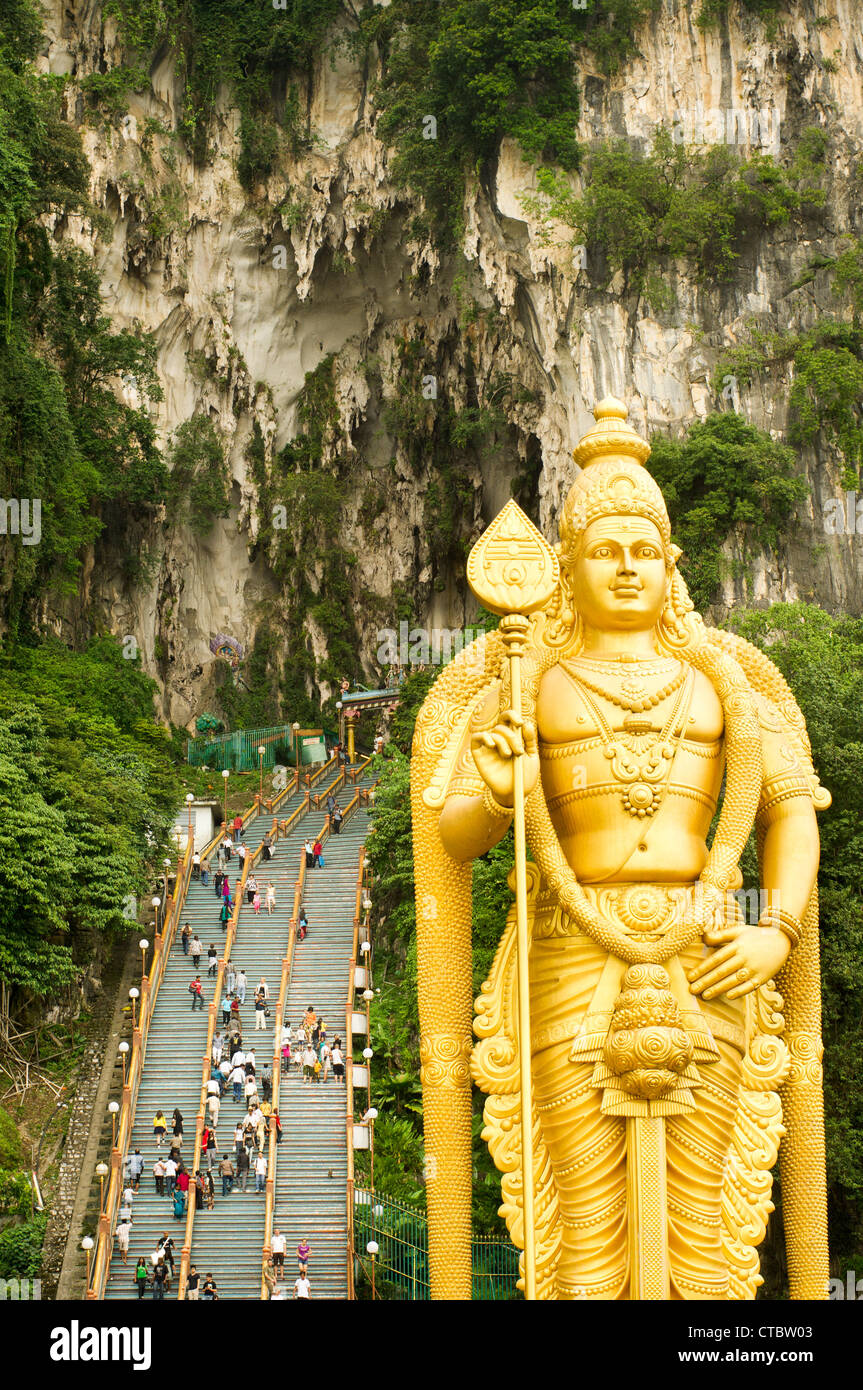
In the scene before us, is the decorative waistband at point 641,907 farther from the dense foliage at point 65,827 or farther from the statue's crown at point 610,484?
the dense foliage at point 65,827

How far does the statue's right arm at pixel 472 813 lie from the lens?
24.4ft

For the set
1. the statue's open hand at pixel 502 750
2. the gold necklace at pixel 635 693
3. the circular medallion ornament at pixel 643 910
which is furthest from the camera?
the gold necklace at pixel 635 693

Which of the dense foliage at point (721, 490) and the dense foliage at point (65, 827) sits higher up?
the dense foliage at point (721, 490)

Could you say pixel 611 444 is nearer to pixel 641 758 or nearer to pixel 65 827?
pixel 641 758

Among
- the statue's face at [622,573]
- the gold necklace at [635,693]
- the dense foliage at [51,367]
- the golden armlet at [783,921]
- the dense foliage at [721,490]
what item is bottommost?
the golden armlet at [783,921]

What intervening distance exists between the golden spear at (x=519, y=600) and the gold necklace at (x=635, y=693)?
79 cm

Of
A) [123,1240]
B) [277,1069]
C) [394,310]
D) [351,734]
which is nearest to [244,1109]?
[277,1069]

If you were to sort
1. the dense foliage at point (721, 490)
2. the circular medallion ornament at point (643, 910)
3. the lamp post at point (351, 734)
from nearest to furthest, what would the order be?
1. the circular medallion ornament at point (643, 910)
2. the dense foliage at point (721, 490)
3. the lamp post at point (351, 734)

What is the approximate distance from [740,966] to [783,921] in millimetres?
367

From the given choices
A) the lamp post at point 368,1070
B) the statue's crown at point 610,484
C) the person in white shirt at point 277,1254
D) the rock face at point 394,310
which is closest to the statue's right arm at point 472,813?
the statue's crown at point 610,484

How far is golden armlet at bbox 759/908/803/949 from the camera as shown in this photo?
750cm

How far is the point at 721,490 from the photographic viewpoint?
26.9 metres

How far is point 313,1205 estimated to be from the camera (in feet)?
53.5

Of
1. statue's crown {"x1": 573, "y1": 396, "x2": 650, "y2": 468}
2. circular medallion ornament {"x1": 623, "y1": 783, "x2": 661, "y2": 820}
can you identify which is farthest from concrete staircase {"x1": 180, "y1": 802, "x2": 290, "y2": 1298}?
statue's crown {"x1": 573, "y1": 396, "x2": 650, "y2": 468}
